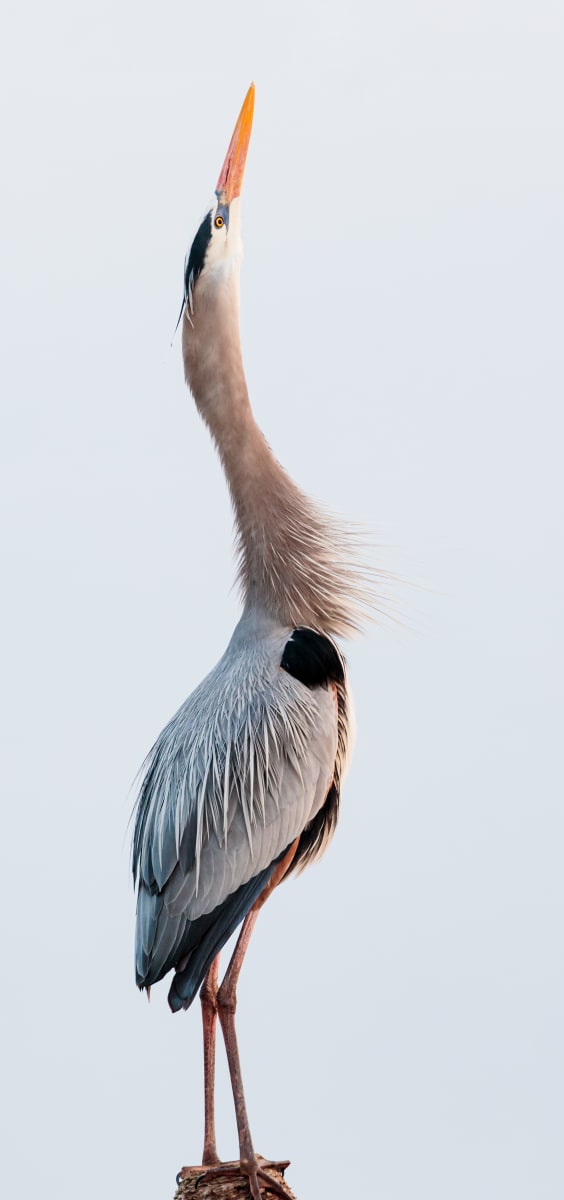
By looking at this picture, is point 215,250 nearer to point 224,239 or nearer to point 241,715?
point 224,239

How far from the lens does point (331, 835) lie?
6.07 metres

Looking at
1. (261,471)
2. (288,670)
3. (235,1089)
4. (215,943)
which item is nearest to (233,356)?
(261,471)

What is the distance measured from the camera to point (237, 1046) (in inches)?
216

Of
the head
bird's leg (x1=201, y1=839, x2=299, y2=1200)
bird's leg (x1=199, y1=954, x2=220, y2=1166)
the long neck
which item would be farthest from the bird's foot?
the head

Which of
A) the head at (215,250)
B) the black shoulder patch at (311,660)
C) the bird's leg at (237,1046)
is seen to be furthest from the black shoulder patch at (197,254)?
the bird's leg at (237,1046)

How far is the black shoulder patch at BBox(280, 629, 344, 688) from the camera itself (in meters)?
5.78

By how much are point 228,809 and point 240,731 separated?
0.29 meters

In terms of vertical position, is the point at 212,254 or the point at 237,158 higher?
the point at 237,158

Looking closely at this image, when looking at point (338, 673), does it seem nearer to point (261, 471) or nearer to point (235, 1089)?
point (261, 471)

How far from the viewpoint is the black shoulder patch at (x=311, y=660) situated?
19.0ft

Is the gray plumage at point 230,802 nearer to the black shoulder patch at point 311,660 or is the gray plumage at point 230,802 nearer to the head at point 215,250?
the black shoulder patch at point 311,660

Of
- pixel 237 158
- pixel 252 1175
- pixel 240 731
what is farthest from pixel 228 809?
pixel 237 158

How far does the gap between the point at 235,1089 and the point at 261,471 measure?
2.37 m

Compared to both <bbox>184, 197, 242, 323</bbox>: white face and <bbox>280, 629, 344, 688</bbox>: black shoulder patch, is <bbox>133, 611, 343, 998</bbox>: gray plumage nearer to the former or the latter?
<bbox>280, 629, 344, 688</bbox>: black shoulder patch
